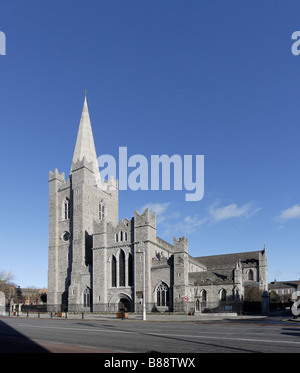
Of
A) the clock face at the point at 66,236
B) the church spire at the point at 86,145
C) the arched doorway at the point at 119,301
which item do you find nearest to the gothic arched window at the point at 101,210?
the church spire at the point at 86,145

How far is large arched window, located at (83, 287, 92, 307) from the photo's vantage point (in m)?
53.8

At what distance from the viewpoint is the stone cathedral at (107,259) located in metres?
47.9

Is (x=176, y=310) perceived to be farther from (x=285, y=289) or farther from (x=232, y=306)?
(x=285, y=289)

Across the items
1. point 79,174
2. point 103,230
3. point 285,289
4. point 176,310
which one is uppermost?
point 79,174

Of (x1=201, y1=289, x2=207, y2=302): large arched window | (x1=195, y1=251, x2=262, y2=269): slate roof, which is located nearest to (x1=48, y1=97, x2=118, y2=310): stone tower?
(x1=201, y1=289, x2=207, y2=302): large arched window

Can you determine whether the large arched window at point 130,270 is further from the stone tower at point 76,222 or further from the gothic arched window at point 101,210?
the gothic arched window at point 101,210

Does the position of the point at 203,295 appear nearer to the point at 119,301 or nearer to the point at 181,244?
the point at 181,244

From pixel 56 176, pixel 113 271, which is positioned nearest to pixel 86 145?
pixel 56 176

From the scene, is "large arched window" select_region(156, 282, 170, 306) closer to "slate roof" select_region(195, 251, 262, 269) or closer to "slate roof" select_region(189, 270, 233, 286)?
"slate roof" select_region(189, 270, 233, 286)

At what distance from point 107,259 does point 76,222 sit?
27.1 ft

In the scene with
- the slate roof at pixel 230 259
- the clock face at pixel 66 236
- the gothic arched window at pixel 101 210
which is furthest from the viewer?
the slate roof at pixel 230 259
